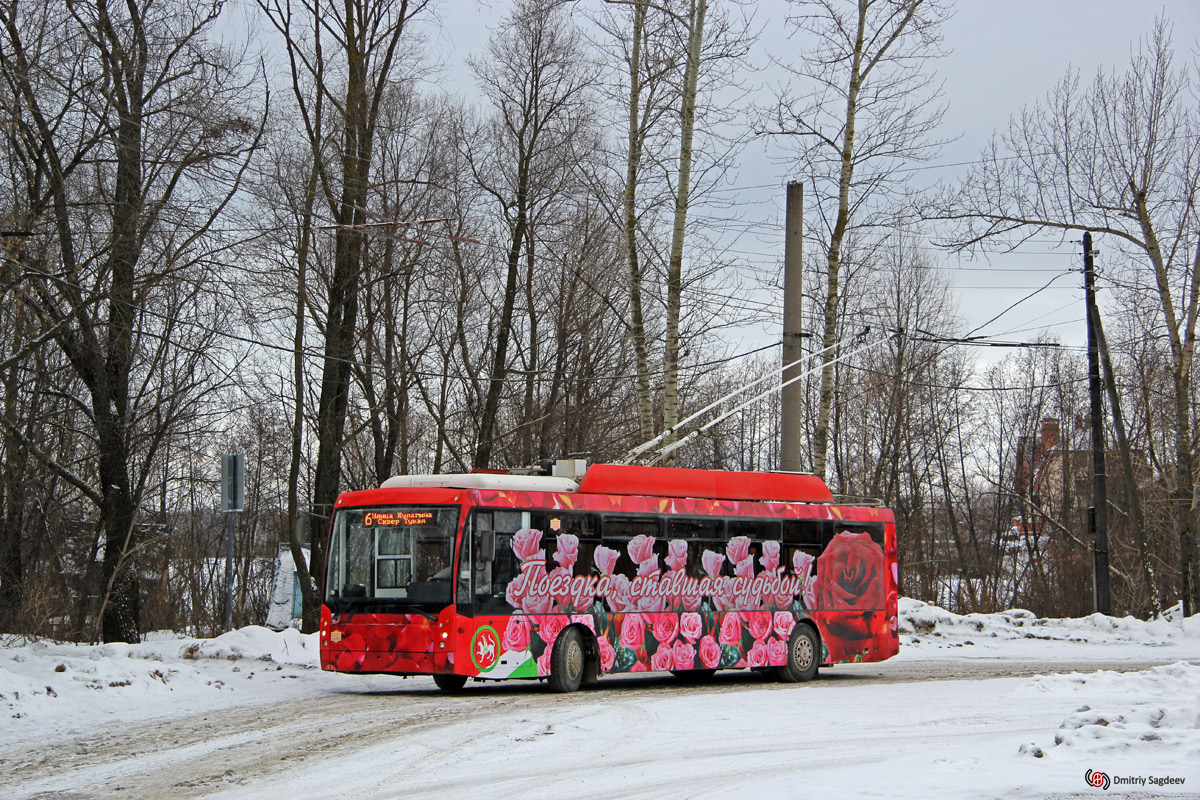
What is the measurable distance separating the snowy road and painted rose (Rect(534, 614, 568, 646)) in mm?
706

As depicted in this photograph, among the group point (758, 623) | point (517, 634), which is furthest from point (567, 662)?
point (758, 623)

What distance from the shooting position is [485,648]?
14219 millimetres

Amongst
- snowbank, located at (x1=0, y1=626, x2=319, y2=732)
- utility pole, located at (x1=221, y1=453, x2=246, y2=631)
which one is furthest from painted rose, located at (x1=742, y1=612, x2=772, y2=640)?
utility pole, located at (x1=221, y1=453, x2=246, y2=631)

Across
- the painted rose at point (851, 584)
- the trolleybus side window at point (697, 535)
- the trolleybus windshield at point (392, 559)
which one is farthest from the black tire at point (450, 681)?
the painted rose at point (851, 584)

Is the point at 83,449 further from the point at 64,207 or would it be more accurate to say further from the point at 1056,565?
the point at 1056,565

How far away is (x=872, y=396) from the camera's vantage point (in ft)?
139

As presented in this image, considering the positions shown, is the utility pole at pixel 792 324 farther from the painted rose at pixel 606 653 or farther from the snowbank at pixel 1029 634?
the painted rose at pixel 606 653

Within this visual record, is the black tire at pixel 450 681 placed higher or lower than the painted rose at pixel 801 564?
lower

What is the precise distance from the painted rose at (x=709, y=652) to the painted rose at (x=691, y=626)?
156 mm

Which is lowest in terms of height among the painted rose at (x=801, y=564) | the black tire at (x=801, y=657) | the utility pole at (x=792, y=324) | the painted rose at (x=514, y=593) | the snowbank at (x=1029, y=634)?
the snowbank at (x=1029, y=634)

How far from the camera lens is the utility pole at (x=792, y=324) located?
2098 cm

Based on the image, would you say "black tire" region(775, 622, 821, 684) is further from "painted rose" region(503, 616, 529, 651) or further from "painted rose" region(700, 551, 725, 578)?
"painted rose" region(503, 616, 529, 651)

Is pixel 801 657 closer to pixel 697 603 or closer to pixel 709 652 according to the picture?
pixel 709 652

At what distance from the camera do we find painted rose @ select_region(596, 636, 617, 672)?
1540cm
